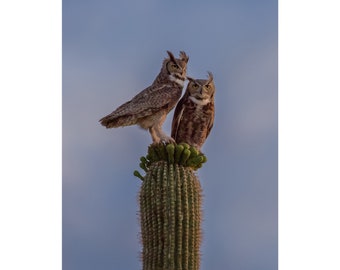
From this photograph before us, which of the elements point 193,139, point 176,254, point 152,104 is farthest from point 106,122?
point 176,254

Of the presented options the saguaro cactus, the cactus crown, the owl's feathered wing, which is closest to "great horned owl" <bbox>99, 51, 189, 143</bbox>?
the owl's feathered wing

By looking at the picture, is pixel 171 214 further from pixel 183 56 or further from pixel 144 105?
pixel 183 56

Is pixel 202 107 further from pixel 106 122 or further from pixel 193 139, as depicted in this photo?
pixel 106 122

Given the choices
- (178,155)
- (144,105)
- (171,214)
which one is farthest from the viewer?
(144,105)

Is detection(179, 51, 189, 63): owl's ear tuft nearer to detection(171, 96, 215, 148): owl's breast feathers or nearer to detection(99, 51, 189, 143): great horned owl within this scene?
detection(99, 51, 189, 143): great horned owl

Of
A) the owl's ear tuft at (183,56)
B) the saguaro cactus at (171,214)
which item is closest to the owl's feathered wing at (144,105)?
the owl's ear tuft at (183,56)

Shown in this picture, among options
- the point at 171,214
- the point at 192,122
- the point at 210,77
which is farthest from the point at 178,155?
the point at 210,77
